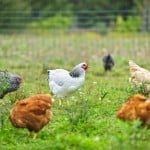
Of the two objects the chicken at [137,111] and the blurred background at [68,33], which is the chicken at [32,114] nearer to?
the chicken at [137,111]

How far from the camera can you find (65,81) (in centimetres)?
905

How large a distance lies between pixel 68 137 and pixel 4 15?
19015 millimetres

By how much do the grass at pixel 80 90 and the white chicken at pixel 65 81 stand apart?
0.22 metres

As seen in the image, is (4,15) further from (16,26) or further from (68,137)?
(68,137)

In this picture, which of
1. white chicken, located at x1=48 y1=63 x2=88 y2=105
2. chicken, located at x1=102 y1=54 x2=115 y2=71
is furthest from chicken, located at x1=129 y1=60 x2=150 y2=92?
chicken, located at x1=102 y1=54 x2=115 y2=71

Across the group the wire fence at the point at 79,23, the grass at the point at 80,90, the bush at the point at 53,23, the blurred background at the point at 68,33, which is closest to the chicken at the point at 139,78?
the grass at the point at 80,90


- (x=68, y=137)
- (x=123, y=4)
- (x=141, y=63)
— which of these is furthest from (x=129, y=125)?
(x=123, y=4)

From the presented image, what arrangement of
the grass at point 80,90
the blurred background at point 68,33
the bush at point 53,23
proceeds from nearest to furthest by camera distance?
the grass at point 80,90
the blurred background at point 68,33
the bush at point 53,23

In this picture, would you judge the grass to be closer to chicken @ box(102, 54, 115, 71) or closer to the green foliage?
chicken @ box(102, 54, 115, 71)

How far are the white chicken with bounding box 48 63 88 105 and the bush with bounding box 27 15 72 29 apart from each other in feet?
58.5

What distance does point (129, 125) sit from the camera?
253 inches

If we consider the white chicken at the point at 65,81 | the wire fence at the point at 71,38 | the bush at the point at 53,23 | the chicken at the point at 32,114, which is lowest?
the chicken at the point at 32,114

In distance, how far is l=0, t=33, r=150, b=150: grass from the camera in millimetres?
6707

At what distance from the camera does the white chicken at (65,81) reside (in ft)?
29.7
